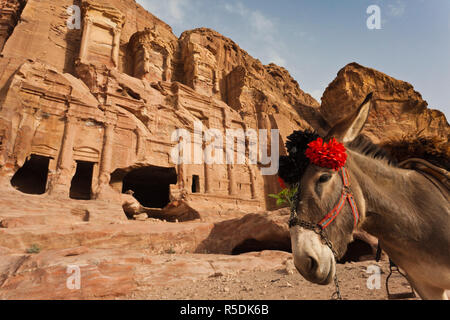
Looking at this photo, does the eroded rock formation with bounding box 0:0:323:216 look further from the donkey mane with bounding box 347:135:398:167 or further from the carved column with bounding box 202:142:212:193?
the donkey mane with bounding box 347:135:398:167

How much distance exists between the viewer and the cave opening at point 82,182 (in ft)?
61.1

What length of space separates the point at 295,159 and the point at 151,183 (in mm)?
22466

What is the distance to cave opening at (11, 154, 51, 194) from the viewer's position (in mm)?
17516

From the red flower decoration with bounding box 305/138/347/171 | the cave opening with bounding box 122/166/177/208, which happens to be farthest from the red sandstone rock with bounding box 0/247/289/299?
the cave opening with bounding box 122/166/177/208

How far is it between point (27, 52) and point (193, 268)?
26482mm

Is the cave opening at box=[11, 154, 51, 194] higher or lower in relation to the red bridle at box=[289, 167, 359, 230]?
higher

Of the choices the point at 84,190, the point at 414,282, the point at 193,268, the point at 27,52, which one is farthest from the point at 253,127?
the point at 414,282

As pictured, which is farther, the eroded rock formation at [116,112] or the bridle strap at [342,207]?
the eroded rock formation at [116,112]

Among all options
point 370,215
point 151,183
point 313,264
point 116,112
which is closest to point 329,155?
point 370,215

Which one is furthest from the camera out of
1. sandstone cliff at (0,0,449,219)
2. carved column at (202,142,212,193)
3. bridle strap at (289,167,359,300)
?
carved column at (202,142,212,193)

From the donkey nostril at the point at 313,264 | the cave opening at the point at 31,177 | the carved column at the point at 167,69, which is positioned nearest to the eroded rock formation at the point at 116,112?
the cave opening at the point at 31,177

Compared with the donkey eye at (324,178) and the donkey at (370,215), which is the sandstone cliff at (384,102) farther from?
the donkey eye at (324,178)

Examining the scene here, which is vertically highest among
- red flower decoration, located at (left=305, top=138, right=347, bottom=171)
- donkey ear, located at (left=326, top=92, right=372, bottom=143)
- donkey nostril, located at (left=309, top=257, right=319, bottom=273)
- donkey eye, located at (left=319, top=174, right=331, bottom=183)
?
donkey ear, located at (left=326, top=92, right=372, bottom=143)

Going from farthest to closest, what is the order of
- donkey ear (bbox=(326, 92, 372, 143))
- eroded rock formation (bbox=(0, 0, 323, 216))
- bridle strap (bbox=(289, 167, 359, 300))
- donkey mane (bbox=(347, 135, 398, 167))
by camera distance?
eroded rock formation (bbox=(0, 0, 323, 216)), donkey mane (bbox=(347, 135, 398, 167)), donkey ear (bbox=(326, 92, 372, 143)), bridle strap (bbox=(289, 167, 359, 300))
